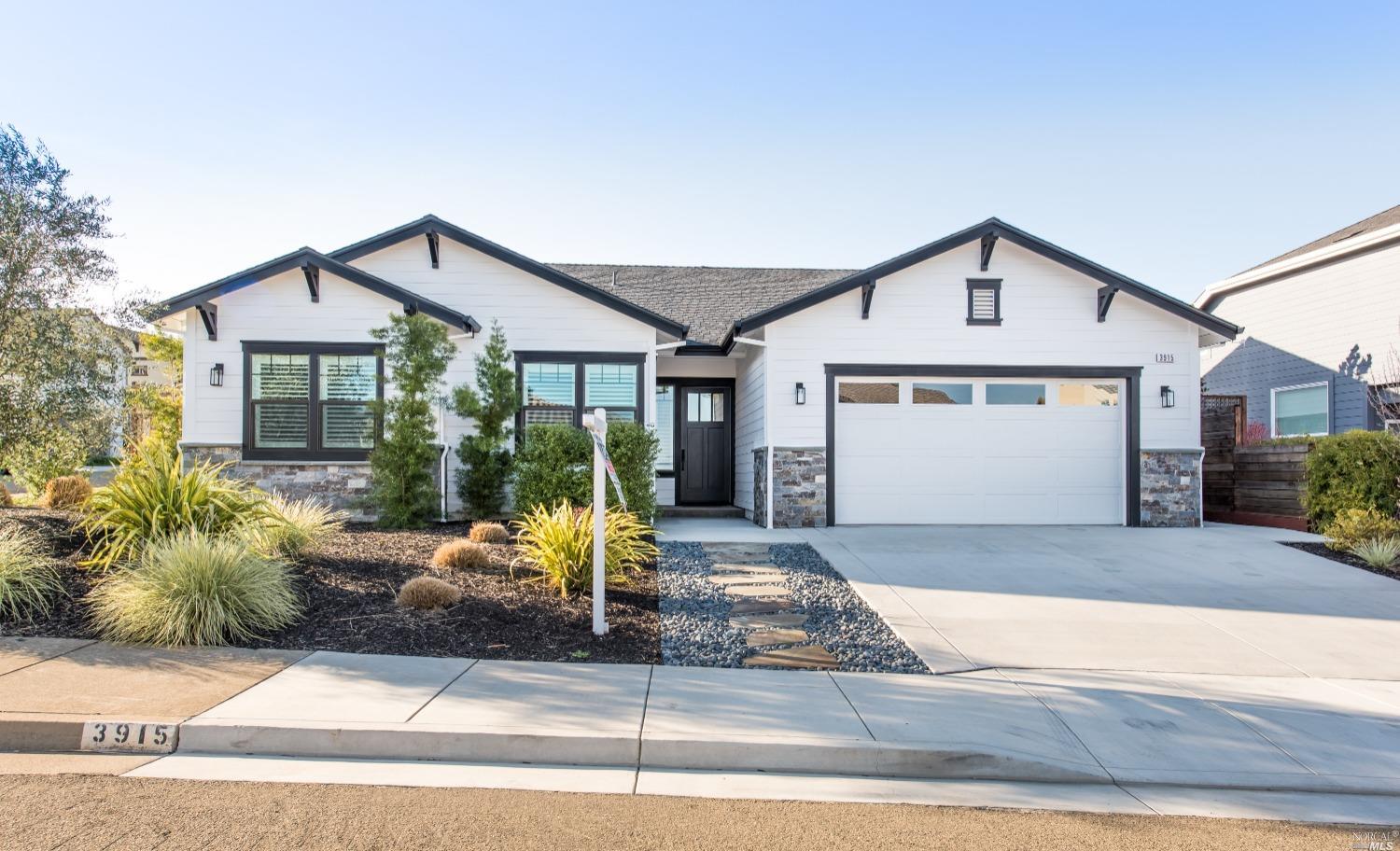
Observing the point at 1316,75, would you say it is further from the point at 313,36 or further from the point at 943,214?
the point at 313,36

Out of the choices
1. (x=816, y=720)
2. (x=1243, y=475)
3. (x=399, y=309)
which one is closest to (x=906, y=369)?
(x=1243, y=475)

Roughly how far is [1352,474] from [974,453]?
15.3ft

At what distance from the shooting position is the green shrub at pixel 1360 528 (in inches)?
373

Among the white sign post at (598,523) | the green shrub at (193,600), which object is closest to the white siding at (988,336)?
the white sign post at (598,523)

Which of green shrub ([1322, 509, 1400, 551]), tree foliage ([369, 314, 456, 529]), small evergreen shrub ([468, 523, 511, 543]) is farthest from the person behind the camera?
tree foliage ([369, 314, 456, 529])

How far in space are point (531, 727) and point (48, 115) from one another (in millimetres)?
8598

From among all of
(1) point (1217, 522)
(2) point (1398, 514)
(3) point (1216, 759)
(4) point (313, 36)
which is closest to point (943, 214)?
(1) point (1217, 522)

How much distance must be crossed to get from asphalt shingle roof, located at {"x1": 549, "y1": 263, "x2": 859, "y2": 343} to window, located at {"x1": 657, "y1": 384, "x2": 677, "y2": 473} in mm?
1335

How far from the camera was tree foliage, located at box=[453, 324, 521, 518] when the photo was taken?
11.1 meters

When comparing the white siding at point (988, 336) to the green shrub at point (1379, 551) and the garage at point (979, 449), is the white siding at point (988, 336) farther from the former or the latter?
the green shrub at point (1379, 551)

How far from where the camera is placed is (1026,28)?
10359 mm

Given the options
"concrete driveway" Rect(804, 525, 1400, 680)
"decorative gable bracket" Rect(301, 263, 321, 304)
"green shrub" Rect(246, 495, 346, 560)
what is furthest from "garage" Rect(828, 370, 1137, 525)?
"decorative gable bracket" Rect(301, 263, 321, 304)

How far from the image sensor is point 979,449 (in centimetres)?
1209

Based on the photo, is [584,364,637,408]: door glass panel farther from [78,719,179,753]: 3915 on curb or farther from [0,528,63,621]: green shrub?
[78,719,179,753]: 3915 on curb
